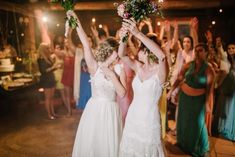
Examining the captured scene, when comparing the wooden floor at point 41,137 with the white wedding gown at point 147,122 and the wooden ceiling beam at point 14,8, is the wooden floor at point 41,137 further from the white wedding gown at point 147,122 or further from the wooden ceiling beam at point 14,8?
the wooden ceiling beam at point 14,8

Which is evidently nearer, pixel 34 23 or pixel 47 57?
pixel 47 57

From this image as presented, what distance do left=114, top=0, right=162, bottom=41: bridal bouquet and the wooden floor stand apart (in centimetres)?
297

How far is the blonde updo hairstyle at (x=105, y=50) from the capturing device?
10.4 ft

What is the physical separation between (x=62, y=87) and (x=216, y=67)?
164 inches

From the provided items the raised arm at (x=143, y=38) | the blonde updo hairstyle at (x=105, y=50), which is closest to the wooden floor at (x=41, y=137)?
the blonde updo hairstyle at (x=105, y=50)

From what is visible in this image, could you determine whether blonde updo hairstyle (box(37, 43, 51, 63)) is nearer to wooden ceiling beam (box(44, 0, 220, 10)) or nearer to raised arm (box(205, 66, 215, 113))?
wooden ceiling beam (box(44, 0, 220, 10))

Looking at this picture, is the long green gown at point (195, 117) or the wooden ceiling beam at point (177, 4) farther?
the wooden ceiling beam at point (177, 4)

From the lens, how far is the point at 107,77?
3188 millimetres

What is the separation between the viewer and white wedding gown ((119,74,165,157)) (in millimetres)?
2738

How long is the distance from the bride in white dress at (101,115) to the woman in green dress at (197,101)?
1.81m

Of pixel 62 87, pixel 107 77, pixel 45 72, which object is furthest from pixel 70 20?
pixel 62 87

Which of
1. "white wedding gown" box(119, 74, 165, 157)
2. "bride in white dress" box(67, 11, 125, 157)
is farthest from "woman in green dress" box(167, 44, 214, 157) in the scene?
"white wedding gown" box(119, 74, 165, 157)

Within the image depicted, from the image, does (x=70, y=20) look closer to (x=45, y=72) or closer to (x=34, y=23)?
(x=45, y=72)

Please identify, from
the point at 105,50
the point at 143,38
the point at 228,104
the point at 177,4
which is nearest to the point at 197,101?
the point at 228,104
